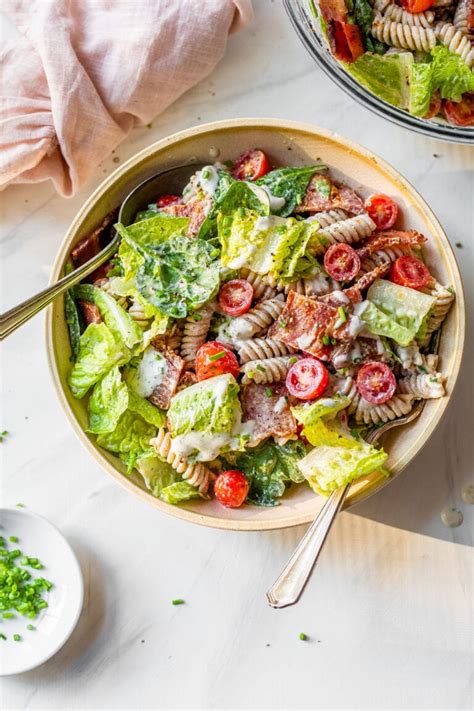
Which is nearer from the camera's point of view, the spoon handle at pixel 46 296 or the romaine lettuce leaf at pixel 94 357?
the spoon handle at pixel 46 296

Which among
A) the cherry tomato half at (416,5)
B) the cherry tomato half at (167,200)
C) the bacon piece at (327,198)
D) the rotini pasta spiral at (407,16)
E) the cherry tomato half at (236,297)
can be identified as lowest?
the cherry tomato half at (236,297)

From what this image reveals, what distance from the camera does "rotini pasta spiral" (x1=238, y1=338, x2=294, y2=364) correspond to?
10.1 feet

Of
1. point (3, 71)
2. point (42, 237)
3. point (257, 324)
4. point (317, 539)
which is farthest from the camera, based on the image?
point (42, 237)

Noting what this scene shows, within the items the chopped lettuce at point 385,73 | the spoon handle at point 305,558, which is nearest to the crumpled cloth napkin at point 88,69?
the chopped lettuce at point 385,73

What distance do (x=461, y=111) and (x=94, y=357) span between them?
5.46 feet

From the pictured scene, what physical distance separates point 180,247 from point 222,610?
1.61 metres

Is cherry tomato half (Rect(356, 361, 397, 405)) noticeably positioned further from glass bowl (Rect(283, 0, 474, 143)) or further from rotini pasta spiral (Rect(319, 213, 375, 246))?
glass bowl (Rect(283, 0, 474, 143))

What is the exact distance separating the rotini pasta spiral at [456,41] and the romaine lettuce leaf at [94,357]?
63.7 inches

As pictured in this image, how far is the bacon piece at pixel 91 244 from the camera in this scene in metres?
3.25

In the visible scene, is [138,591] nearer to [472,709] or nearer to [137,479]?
[137,479]

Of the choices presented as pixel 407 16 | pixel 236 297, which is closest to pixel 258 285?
pixel 236 297

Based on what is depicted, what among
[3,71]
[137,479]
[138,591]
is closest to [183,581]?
[138,591]

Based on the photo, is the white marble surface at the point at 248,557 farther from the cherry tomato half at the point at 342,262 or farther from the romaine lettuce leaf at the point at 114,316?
the cherry tomato half at the point at 342,262

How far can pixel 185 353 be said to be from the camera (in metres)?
3.16
